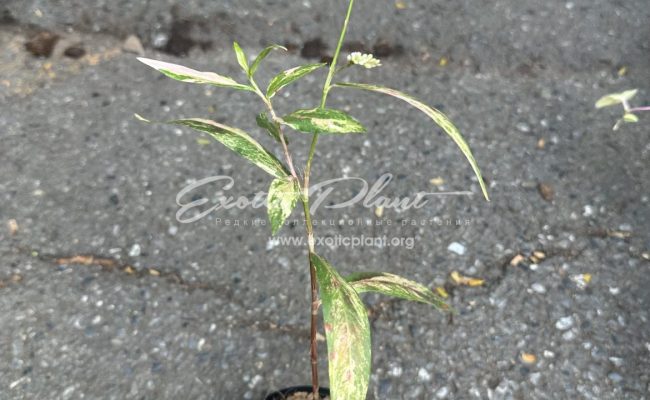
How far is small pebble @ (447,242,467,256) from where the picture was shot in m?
1.51

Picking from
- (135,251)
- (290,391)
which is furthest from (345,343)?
(135,251)

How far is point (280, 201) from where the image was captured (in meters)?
0.78

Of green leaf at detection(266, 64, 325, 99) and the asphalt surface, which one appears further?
the asphalt surface

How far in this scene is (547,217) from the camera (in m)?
1.58

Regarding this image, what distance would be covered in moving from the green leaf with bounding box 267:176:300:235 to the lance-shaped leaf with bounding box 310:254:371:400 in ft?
0.34

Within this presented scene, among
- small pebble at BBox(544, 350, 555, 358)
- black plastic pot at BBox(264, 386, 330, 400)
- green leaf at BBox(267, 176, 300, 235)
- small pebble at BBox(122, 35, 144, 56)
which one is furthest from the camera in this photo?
small pebble at BBox(122, 35, 144, 56)

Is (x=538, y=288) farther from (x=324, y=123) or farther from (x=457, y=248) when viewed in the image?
(x=324, y=123)

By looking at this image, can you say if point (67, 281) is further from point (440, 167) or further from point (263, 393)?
point (440, 167)

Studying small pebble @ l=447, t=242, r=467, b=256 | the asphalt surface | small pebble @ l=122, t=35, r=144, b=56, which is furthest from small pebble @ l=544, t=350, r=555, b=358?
small pebble @ l=122, t=35, r=144, b=56

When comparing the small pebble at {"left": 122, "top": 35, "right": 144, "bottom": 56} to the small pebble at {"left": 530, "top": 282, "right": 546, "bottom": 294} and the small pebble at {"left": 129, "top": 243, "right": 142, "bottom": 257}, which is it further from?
the small pebble at {"left": 530, "top": 282, "right": 546, "bottom": 294}

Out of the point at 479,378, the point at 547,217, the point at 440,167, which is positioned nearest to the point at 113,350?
the point at 479,378

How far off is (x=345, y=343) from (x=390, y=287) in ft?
0.54

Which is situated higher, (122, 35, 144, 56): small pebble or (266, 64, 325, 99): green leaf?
(266, 64, 325, 99): green leaf

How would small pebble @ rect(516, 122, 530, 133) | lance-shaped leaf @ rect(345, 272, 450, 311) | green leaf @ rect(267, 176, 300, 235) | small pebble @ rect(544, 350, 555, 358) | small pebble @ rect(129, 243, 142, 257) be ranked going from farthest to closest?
small pebble @ rect(516, 122, 530, 133) < small pebble @ rect(129, 243, 142, 257) < small pebble @ rect(544, 350, 555, 358) < lance-shaped leaf @ rect(345, 272, 450, 311) < green leaf @ rect(267, 176, 300, 235)
